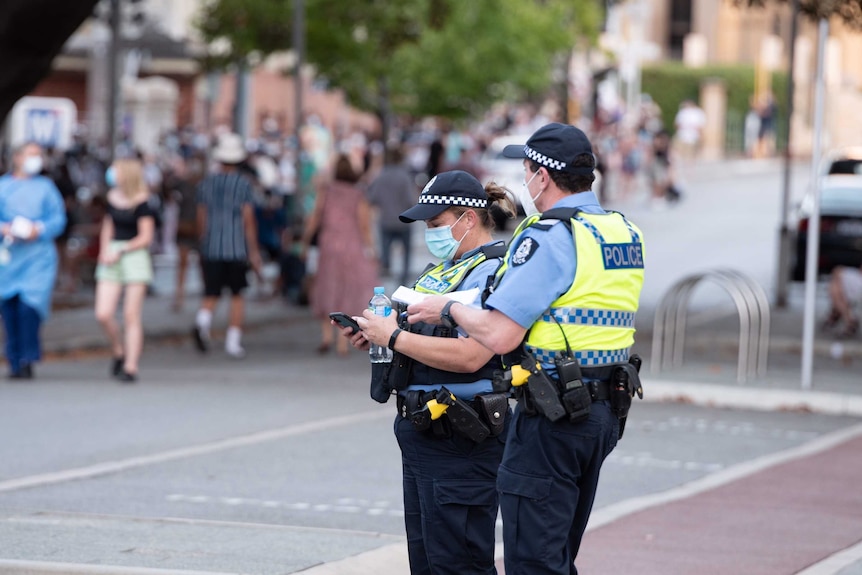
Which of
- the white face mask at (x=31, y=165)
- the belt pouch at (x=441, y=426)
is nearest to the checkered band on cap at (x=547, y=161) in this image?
the belt pouch at (x=441, y=426)

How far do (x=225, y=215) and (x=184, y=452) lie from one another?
543cm

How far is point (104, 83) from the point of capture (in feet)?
157

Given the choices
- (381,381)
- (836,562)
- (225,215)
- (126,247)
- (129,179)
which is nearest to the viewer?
(381,381)

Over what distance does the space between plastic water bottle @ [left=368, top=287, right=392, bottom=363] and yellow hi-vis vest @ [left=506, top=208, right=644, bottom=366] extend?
0.49m

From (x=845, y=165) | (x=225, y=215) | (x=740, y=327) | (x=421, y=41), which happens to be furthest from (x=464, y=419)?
(x=421, y=41)

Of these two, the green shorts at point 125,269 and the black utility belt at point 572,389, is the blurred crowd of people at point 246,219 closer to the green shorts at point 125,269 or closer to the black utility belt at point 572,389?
the green shorts at point 125,269

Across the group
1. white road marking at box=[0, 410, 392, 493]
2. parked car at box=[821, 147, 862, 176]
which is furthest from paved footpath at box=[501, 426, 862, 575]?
parked car at box=[821, 147, 862, 176]

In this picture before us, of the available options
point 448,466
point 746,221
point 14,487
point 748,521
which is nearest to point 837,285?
point 748,521

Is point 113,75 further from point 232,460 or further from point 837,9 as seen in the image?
point 232,460

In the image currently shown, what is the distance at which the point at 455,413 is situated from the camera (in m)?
5.62

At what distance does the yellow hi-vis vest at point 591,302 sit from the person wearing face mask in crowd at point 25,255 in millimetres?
9250

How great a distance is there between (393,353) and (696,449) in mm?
6259

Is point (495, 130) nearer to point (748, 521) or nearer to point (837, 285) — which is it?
point (837, 285)

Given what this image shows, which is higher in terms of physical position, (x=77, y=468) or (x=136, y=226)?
(x=136, y=226)
